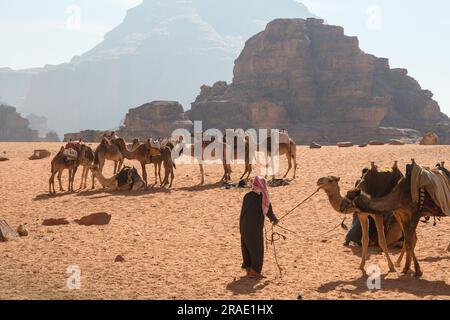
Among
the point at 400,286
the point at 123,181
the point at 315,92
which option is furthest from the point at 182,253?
the point at 315,92

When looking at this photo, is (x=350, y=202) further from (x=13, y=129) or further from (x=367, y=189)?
(x=13, y=129)

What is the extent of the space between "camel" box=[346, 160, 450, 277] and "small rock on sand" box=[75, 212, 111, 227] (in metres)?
7.18

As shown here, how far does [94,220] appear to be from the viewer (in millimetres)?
13102

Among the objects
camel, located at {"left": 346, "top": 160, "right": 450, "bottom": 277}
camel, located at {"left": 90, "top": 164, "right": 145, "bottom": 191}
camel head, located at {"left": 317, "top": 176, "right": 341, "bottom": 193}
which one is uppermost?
camel head, located at {"left": 317, "top": 176, "right": 341, "bottom": 193}

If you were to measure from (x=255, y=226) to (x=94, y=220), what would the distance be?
589cm

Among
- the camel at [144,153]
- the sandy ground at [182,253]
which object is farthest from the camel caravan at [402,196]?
the camel at [144,153]

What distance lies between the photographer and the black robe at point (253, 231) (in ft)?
28.3

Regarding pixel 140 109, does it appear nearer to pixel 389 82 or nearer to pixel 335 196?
pixel 389 82

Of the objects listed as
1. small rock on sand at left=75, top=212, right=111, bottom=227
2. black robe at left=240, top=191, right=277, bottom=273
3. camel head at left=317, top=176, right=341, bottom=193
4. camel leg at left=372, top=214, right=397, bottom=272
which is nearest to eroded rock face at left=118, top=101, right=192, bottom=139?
small rock on sand at left=75, top=212, right=111, bottom=227

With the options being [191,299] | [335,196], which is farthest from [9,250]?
[335,196]

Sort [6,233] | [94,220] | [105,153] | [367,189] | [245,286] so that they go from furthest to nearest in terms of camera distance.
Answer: [105,153]
[94,220]
[6,233]
[367,189]
[245,286]

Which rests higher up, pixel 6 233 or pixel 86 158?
pixel 86 158

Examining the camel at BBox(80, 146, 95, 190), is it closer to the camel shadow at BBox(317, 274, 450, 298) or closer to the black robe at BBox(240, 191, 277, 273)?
the black robe at BBox(240, 191, 277, 273)

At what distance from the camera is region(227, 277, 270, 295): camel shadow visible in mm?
7812
